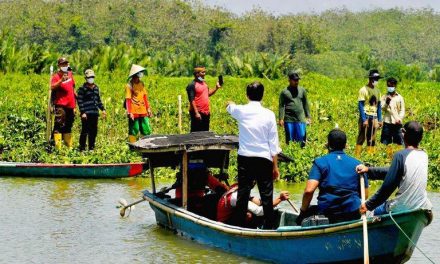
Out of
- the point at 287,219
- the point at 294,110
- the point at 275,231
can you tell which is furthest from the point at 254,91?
the point at 294,110

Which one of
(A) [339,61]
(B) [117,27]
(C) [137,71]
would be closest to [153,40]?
(B) [117,27]

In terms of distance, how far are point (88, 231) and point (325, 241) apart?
12.0 ft

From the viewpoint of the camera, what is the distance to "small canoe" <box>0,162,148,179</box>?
1534cm

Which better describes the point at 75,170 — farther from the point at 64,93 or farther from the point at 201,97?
the point at 201,97

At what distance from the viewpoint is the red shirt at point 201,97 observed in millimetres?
15500

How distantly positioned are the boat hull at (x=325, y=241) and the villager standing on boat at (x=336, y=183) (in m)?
0.34

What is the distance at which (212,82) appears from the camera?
115 feet

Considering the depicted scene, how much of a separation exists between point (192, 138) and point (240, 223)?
4.54ft

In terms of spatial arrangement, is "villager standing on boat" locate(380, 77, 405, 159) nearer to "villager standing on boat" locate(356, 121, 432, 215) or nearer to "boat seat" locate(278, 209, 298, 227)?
"boat seat" locate(278, 209, 298, 227)

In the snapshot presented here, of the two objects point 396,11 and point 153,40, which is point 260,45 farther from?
point 396,11

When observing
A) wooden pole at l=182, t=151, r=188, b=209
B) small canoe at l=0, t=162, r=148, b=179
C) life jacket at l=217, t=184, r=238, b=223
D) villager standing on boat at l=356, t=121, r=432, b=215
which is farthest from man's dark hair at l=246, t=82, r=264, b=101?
small canoe at l=0, t=162, r=148, b=179

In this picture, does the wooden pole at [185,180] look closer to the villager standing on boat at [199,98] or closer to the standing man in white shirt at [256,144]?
the standing man in white shirt at [256,144]

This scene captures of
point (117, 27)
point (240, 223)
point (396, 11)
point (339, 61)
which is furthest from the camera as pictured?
point (396, 11)

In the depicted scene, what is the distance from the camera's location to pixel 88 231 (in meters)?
11.4
